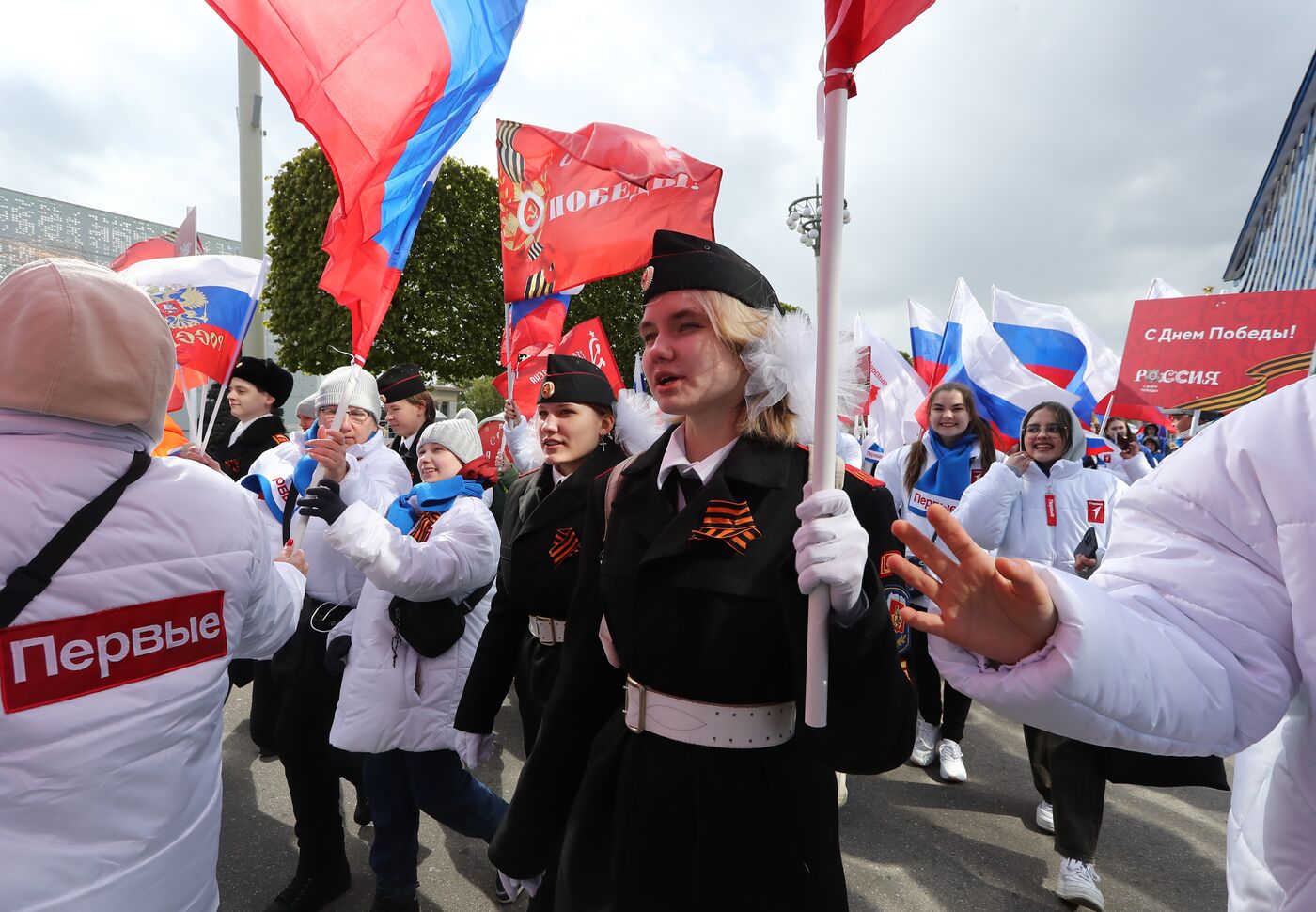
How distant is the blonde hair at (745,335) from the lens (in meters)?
1.66

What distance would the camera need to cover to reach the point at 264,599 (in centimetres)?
182

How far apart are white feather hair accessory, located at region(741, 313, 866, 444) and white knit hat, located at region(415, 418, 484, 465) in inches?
71.4

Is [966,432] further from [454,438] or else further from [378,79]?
[378,79]

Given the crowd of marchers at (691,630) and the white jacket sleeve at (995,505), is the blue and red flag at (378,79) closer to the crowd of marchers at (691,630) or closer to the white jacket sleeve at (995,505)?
the crowd of marchers at (691,630)

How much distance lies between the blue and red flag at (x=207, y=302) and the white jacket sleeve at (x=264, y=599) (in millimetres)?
2175

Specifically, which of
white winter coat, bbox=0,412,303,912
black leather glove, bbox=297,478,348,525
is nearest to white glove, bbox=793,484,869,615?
white winter coat, bbox=0,412,303,912

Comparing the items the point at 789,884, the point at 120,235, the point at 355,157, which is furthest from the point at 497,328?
the point at 120,235

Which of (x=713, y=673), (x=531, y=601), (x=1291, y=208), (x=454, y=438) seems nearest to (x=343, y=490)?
(x=454, y=438)

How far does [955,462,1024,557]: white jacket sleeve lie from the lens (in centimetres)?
391

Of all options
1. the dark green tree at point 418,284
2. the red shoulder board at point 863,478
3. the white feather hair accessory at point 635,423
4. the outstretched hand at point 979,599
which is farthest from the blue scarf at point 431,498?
the dark green tree at point 418,284

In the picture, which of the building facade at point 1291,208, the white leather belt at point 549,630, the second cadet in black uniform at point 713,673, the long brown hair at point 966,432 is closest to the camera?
the second cadet in black uniform at point 713,673

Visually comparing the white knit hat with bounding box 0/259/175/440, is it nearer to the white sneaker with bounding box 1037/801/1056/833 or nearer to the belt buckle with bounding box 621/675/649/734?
the belt buckle with bounding box 621/675/649/734

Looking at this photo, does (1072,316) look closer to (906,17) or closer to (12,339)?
(906,17)

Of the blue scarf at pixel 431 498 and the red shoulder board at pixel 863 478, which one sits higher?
the red shoulder board at pixel 863 478
